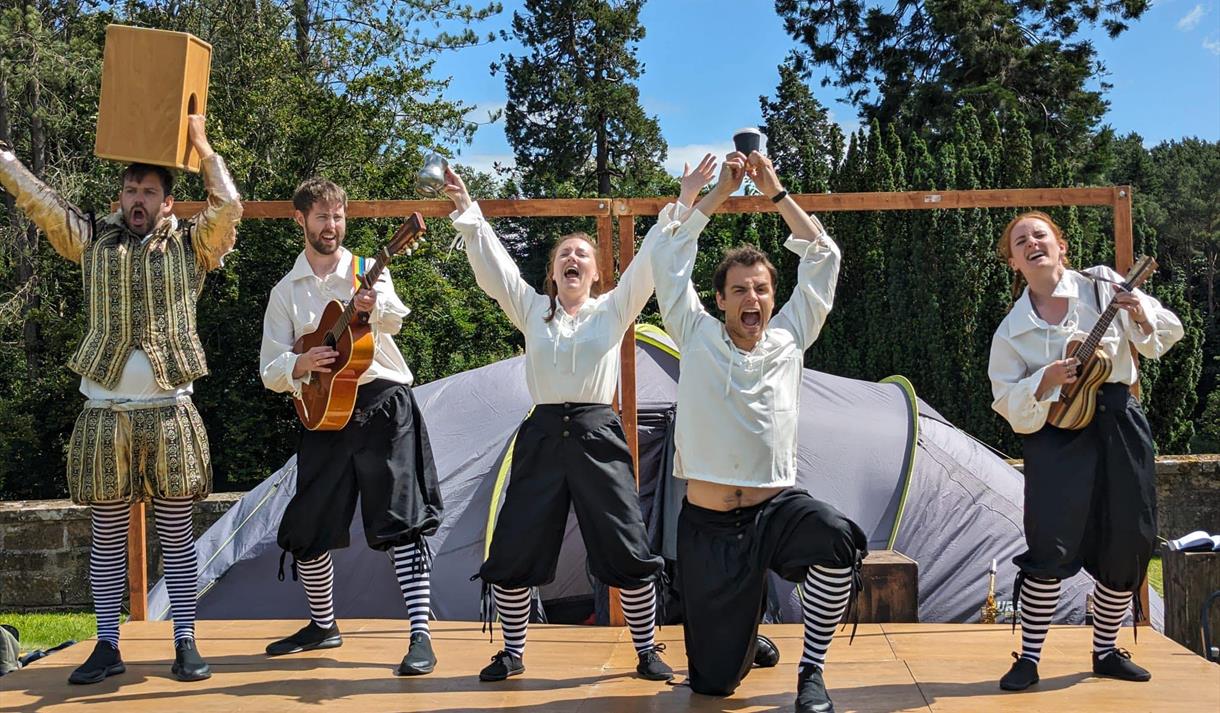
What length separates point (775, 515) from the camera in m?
3.65

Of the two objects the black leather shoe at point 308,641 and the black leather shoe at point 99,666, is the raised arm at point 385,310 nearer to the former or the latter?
the black leather shoe at point 308,641

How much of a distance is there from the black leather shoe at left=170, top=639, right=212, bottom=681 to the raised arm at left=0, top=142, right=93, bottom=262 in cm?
142

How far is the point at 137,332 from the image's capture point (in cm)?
407

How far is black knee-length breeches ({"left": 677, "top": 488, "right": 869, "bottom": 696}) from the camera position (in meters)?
3.55

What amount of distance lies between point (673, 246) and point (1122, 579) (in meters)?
1.80

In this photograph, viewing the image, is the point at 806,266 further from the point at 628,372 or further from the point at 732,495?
the point at 628,372


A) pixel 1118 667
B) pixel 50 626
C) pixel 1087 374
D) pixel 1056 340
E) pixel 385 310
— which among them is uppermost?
pixel 385 310

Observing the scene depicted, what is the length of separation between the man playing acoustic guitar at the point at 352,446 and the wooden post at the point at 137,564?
101 cm

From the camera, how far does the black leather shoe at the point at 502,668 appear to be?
159 inches

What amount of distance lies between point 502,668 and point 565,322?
121cm

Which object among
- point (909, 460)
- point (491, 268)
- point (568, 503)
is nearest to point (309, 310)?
point (491, 268)


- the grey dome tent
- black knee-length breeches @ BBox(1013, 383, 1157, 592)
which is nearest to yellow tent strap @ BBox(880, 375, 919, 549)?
the grey dome tent

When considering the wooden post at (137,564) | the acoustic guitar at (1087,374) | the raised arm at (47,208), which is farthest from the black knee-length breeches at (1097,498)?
the wooden post at (137,564)

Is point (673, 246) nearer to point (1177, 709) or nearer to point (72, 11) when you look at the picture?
point (1177, 709)
